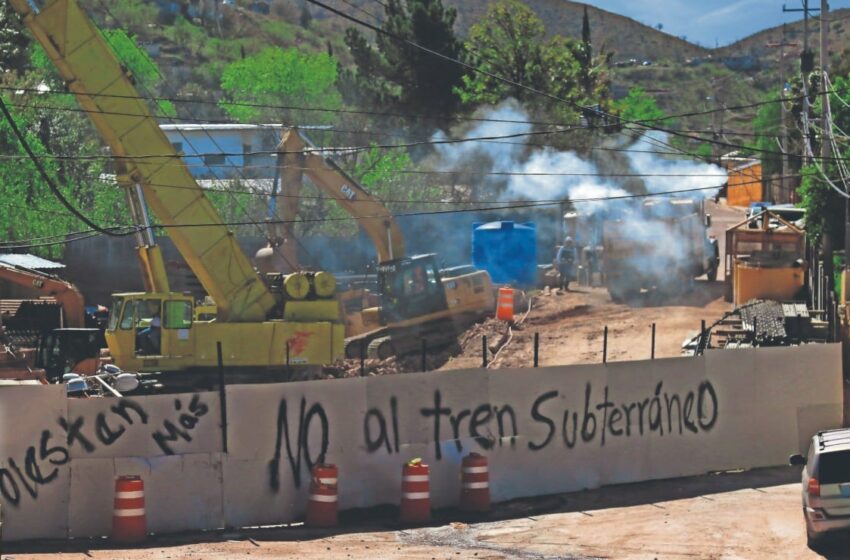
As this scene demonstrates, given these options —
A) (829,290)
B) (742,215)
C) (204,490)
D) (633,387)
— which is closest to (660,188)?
(829,290)

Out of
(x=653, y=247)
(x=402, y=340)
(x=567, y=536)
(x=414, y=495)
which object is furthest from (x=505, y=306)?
(x=567, y=536)

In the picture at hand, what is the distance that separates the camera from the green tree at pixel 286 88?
265 feet

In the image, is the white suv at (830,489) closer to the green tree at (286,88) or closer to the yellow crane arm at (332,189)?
the yellow crane arm at (332,189)

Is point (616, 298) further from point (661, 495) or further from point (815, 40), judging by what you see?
point (815, 40)

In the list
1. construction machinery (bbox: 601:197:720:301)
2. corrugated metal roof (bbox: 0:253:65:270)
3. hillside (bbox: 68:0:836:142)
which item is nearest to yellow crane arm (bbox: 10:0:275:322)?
construction machinery (bbox: 601:197:720:301)

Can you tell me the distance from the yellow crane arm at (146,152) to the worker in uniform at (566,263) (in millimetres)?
20396

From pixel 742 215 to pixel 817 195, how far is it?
3904 cm

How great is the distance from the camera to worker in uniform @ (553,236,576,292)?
161ft

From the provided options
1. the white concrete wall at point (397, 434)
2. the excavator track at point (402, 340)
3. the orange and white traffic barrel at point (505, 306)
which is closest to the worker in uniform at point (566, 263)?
the orange and white traffic barrel at point (505, 306)

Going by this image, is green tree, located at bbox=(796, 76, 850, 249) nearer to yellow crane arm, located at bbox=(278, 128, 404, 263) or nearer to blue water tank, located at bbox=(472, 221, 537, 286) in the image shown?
blue water tank, located at bbox=(472, 221, 537, 286)

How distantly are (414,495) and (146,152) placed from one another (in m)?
13.5

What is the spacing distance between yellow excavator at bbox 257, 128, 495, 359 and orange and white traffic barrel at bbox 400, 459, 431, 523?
57.7 ft

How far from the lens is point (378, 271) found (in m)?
37.3

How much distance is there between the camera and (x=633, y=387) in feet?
68.0
